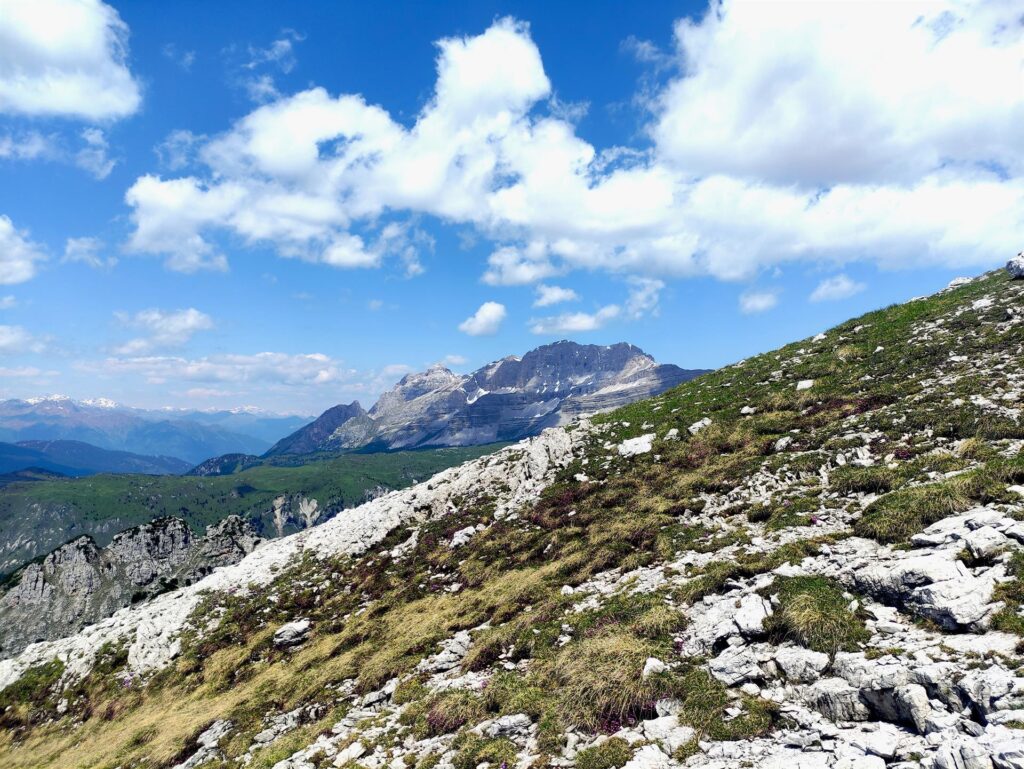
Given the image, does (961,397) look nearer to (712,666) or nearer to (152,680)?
(712,666)

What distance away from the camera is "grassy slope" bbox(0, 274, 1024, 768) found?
612 inches

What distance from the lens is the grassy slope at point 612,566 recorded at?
51.0 feet

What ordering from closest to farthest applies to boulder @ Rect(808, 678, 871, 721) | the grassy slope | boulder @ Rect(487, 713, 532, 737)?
boulder @ Rect(808, 678, 871, 721) → boulder @ Rect(487, 713, 532, 737) → the grassy slope

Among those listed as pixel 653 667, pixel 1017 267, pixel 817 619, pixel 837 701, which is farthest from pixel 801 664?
pixel 1017 267

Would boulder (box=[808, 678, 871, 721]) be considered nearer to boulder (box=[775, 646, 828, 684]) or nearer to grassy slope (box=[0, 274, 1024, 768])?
boulder (box=[775, 646, 828, 684])

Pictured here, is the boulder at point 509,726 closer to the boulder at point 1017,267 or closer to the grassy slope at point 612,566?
the grassy slope at point 612,566

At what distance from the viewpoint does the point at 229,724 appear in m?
24.0

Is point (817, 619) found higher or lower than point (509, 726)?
higher

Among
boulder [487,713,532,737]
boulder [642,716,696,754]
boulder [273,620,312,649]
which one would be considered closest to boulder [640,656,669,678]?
boulder [642,716,696,754]

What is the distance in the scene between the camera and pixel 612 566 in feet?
80.1

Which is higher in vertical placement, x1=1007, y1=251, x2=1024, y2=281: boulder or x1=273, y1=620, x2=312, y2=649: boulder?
x1=1007, y1=251, x2=1024, y2=281: boulder

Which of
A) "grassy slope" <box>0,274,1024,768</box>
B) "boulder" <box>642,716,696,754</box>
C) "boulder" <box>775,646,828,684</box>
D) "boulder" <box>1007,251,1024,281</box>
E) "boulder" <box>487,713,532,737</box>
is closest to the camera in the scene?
"boulder" <box>642,716,696,754</box>

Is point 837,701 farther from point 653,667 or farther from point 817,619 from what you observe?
point 653,667

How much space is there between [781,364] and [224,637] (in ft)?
167
